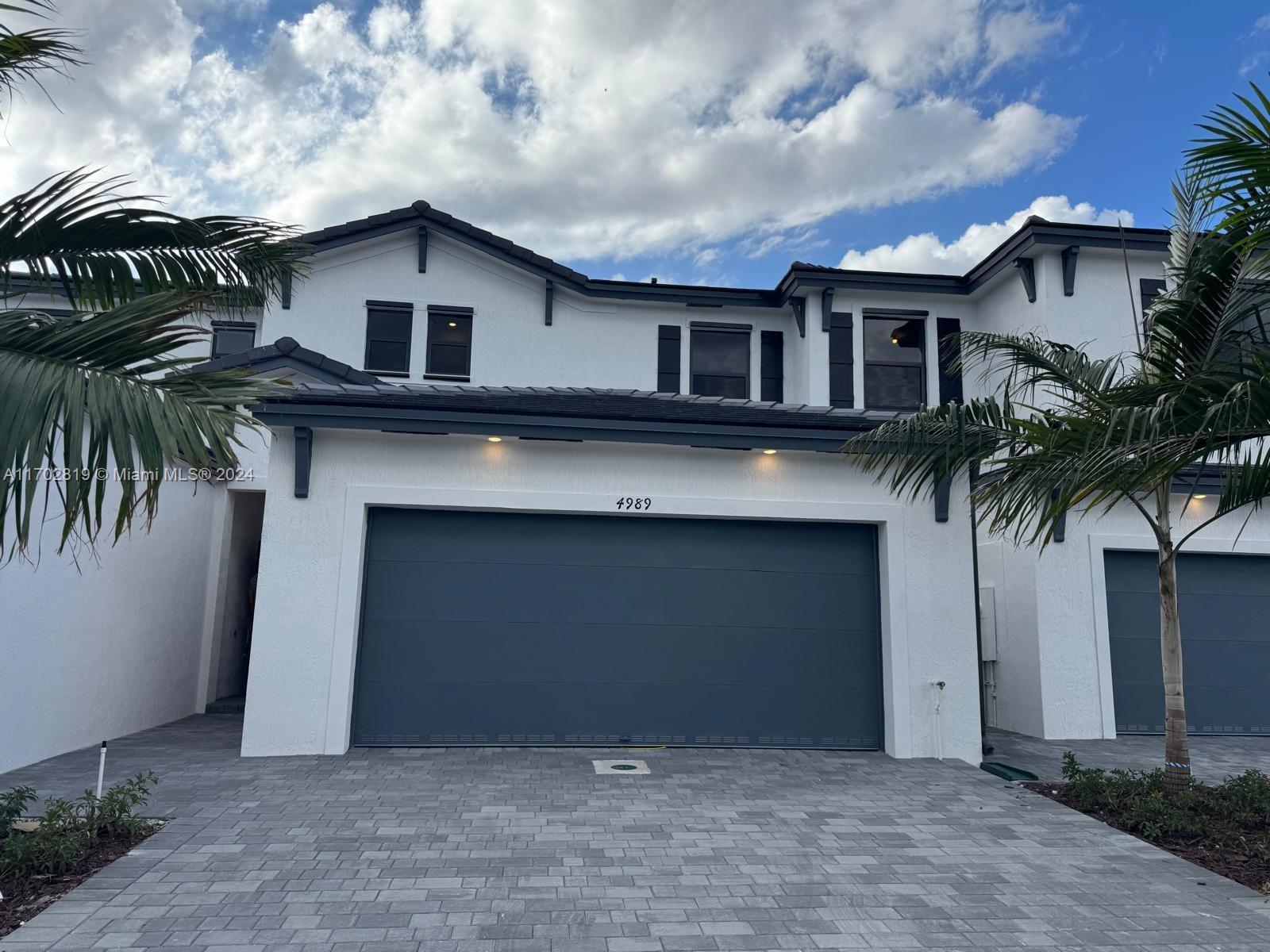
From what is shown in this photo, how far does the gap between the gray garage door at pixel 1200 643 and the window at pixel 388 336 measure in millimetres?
12538

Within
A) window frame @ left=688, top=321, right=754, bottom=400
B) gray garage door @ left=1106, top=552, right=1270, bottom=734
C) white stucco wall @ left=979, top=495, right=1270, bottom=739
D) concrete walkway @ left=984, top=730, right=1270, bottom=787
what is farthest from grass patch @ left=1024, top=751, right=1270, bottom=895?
window frame @ left=688, top=321, right=754, bottom=400

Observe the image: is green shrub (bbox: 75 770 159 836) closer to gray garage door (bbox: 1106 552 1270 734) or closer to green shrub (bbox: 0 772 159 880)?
green shrub (bbox: 0 772 159 880)

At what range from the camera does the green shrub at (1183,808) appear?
595 centimetres

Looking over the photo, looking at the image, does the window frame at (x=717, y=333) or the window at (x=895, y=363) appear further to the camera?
the window frame at (x=717, y=333)

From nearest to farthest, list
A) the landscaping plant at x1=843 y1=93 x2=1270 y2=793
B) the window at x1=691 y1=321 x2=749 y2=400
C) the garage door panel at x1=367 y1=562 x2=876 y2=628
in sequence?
the landscaping plant at x1=843 y1=93 x2=1270 y2=793 → the garage door panel at x1=367 y1=562 x2=876 y2=628 → the window at x1=691 y1=321 x2=749 y2=400

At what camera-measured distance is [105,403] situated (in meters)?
3.37

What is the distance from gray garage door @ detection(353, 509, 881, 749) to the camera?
340 inches

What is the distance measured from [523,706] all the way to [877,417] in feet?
17.6

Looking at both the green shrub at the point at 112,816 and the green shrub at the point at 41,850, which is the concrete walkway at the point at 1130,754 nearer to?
the green shrub at the point at 112,816

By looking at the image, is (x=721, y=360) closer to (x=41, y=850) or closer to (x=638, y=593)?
(x=638, y=593)

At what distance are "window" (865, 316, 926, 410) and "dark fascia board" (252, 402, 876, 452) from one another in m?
6.15

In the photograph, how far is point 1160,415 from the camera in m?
5.27

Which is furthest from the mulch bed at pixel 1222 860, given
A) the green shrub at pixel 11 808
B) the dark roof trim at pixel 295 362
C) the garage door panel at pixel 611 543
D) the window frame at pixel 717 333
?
the window frame at pixel 717 333

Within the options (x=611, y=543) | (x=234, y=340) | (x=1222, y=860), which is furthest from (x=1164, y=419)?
(x=234, y=340)
